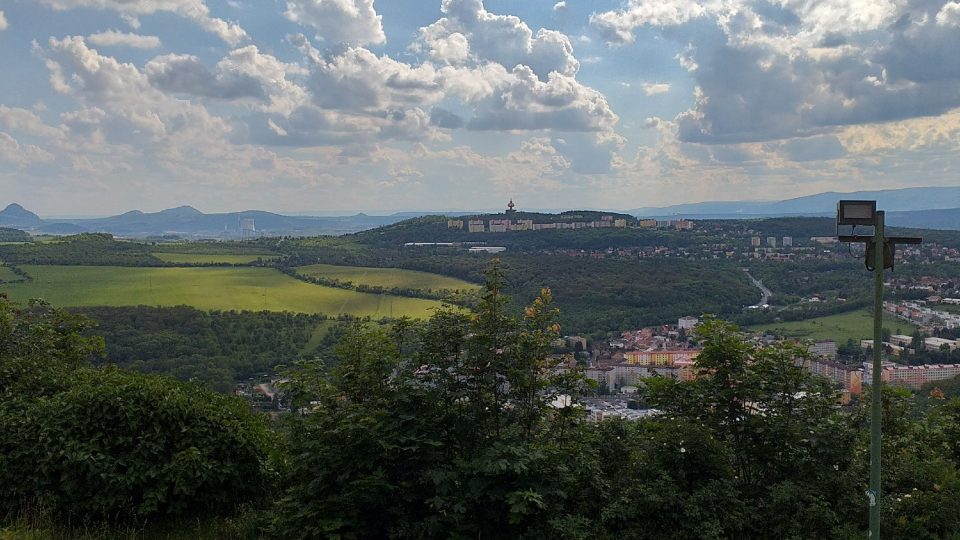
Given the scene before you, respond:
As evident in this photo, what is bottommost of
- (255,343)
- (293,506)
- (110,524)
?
(255,343)

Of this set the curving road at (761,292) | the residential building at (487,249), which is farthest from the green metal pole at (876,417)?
the residential building at (487,249)

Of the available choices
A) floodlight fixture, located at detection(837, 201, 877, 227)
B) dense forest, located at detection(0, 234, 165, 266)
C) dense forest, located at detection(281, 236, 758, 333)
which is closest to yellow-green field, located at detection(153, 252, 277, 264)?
dense forest, located at detection(0, 234, 165, 266)

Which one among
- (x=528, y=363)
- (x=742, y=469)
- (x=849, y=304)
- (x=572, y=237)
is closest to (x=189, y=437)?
(x=528, y=363)

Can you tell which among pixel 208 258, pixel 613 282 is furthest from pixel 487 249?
pixel 208 258

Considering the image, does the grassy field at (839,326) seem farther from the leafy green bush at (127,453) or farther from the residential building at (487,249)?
the residential building at (487,249)

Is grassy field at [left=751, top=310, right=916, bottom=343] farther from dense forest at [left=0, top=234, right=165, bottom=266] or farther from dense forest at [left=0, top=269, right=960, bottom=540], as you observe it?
dense forest at [left=0, top=234, right=165, bottom=266]

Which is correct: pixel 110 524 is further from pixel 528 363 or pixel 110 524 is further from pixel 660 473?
pixel 660 473

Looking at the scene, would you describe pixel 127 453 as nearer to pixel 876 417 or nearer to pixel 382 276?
pixel 876 417
